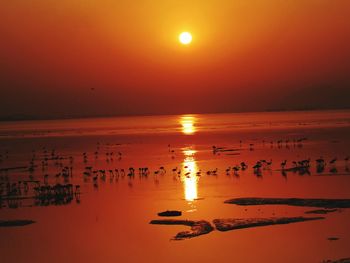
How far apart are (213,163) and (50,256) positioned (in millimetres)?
19746

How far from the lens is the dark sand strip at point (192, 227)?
14.6 m

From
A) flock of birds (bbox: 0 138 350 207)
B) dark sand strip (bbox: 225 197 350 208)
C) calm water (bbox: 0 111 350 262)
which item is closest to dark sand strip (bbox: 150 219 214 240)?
calm water (bbox: 0 111 350 262)

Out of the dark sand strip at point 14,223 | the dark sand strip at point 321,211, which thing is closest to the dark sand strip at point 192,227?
the dark sand strip at point 321,211

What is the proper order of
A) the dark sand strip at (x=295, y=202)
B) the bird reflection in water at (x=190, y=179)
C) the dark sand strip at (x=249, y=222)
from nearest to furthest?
the dark sand strip at (x=249, y=222) → the dark sand strip at (x=295, y=202) → the bird reflection in water at (x=190, y=179)

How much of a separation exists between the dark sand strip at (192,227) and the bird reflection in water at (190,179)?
1895 mm

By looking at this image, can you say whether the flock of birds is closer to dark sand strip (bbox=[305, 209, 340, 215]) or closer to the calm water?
the calm water

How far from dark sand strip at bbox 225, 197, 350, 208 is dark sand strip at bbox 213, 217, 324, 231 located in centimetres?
211

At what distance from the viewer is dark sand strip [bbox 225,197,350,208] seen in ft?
58.4

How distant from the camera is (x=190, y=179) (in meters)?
25.8

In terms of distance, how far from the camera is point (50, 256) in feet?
45.1

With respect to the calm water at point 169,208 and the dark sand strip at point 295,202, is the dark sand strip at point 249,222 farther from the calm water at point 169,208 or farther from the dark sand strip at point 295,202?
the dark sand strip at point 295,202

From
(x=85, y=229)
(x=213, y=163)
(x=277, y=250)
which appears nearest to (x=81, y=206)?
(x=85, y=229)

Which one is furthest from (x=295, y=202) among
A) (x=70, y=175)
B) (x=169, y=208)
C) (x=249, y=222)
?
(x=70, y=175)

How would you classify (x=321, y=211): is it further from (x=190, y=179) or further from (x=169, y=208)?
(x=190, y=179)
